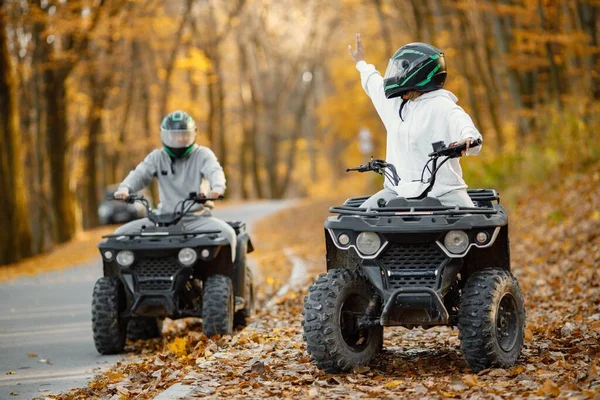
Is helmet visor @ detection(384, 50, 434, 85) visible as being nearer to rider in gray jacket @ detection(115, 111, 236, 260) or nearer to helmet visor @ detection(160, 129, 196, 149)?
rider in gray jacket @ detection(115, 111, 236, 260)

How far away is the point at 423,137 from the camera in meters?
7.59

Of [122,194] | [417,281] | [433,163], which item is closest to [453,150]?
[433,163]

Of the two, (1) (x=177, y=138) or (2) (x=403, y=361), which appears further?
(1) (x=177, y=138)

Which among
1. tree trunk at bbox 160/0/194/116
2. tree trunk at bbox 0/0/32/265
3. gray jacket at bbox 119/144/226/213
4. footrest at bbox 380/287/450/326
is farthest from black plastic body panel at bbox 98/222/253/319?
tree trunk at bbox 160/0/194/116

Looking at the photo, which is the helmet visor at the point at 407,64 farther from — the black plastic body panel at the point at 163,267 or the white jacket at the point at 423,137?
the black plastic body panel at the point at 163,267

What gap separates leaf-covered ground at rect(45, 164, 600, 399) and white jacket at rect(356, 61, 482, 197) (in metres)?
1.39

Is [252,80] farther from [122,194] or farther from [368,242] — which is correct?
[368,242]

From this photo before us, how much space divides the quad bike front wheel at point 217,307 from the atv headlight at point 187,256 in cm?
32

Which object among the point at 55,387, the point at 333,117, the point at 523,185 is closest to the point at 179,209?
the point at 55,387

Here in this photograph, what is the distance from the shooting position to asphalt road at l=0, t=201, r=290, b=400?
28.1 feet

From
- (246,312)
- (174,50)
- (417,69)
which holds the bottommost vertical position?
(246,312)

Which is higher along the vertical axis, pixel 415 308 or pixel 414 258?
pixel 414 258

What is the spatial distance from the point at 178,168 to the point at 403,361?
13.4 ft

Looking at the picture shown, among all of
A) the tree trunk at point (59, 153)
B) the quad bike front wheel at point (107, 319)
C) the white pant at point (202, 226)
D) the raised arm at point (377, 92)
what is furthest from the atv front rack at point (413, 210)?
the tree trunk at point (59, 153)
